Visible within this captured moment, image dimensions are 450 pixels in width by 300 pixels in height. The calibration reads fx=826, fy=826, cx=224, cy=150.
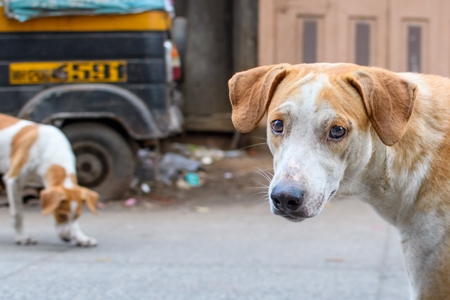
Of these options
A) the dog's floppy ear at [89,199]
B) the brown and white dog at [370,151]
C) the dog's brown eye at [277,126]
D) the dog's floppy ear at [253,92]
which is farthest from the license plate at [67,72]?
the dog's brown eye at [277,126]

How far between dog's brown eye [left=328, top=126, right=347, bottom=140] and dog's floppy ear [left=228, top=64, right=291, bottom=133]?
0.33 m

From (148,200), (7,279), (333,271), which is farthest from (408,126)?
(148,200)

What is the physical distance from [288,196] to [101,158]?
19.1 ft

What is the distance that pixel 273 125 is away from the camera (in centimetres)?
296

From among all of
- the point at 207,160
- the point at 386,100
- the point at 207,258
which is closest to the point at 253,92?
the point at 386,100

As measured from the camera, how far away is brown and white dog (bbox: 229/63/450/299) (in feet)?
9.28

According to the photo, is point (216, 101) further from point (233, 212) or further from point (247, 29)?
point (233, 212)

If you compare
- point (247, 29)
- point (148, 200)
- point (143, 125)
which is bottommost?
point (148, 200)

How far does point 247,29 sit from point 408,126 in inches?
327

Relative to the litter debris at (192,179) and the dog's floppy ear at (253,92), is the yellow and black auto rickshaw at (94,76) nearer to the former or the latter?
the litter debris at (192,179)

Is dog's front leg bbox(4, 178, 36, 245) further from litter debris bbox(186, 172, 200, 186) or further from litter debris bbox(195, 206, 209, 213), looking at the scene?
litter debris bbox(186, 172, 200, 186)

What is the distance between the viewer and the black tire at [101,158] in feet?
27.3

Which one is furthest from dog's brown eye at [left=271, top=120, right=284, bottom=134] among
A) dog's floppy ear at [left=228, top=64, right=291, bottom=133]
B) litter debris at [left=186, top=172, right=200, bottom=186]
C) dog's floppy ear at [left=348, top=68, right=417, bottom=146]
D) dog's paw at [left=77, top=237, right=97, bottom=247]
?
litter debris at [left=186, top=172, right=200, bottom=186]

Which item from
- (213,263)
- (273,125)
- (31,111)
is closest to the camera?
(273,125)
